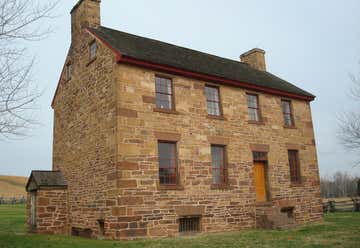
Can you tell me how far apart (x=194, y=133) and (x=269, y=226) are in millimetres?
5153

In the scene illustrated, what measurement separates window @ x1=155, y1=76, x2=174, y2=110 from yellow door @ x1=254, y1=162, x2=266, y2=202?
217 inches

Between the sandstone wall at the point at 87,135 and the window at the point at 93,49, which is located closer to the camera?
the sandstone wall at the point at 87,135

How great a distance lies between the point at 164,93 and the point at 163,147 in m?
2.23

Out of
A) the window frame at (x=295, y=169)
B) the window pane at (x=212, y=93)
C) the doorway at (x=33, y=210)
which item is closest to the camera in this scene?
the doorway at (x=33, y=210)

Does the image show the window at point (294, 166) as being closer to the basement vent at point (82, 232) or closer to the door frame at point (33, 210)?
the basement vent at point (82, 232)

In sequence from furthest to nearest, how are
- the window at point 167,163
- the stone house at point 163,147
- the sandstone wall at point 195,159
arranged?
1. the window at point 167,163
2. the stone house at point 163,147
3. the sandstone wall at point 195,159

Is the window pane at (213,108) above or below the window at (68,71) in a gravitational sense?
below

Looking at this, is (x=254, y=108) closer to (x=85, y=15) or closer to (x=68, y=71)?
(x=85, y=15)

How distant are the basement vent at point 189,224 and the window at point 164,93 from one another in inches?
178

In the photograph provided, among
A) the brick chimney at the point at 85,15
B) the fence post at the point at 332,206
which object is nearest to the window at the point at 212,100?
the brick chimney at the point at 85,15

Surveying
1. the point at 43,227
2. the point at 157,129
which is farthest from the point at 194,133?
the point at 43,227

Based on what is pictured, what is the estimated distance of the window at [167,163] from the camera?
1445 cm

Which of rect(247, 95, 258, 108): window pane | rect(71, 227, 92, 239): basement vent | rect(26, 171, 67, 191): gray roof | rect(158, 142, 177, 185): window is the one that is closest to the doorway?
rect(26, 171, 67, 191): gray roof

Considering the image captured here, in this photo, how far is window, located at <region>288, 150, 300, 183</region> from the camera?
19.4 metres
